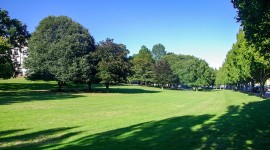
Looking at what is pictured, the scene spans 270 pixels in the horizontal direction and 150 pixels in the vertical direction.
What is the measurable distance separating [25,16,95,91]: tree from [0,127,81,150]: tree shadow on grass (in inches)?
1433

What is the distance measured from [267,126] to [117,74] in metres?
42.6

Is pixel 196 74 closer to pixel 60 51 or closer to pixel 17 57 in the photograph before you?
pixel 17 57

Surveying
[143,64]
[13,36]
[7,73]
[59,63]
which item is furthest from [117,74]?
[143,64]

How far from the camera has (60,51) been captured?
167 ft

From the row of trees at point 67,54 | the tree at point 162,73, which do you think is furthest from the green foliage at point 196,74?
the row of trees at point 67,54

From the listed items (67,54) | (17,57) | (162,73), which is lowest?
(162,73)

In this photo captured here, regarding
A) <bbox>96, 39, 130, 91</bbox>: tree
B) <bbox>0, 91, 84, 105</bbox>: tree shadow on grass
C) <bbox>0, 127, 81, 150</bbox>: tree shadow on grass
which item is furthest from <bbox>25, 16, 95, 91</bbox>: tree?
<bbox>0, 127, 81, 150</bbox>: tree shadow on grass

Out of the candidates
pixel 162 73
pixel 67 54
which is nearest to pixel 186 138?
pixel 67 54

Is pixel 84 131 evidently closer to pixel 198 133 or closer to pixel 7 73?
pixel 198 133

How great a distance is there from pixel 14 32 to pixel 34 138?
53.1m

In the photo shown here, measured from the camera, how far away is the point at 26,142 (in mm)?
11820

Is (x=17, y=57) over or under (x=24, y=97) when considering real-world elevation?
over

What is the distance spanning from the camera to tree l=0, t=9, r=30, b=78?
57094 mm

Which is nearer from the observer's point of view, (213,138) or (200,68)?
(213,138)
